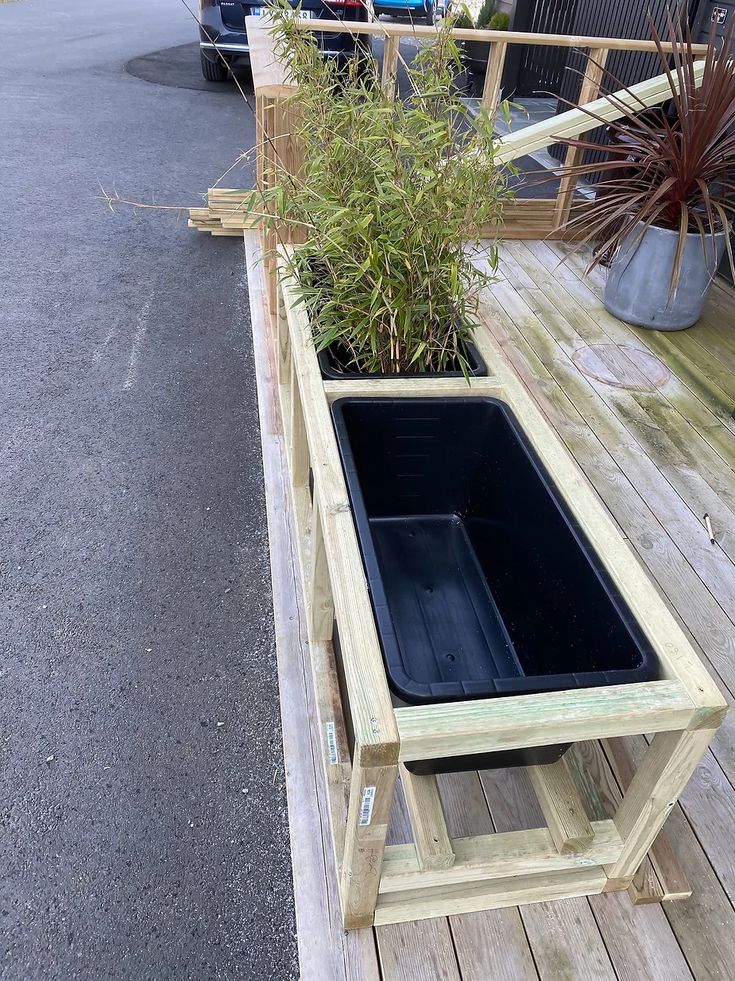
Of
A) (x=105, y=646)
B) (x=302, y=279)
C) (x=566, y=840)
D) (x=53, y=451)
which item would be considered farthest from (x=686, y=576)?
(x=53, y=451)

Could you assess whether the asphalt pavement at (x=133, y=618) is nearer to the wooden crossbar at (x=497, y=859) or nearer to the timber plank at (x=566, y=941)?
the wooden crossbar at (x=497, y=859)

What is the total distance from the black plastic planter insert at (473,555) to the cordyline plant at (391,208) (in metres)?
0.17

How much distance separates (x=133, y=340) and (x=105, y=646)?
160 centimetres

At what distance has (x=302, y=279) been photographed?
1713 mm

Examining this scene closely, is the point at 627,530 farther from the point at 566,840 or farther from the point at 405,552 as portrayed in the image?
the point at 566,840

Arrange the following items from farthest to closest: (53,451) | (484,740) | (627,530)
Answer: (53,451) < (627,530) < (484,740)

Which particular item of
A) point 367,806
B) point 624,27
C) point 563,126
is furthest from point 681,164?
point 624,27

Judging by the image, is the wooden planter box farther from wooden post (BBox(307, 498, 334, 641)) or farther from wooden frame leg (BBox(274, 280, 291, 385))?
wooden frame leg (BBox(274, 280, 291, 385))

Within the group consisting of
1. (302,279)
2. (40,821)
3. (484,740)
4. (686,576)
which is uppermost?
(302,279)

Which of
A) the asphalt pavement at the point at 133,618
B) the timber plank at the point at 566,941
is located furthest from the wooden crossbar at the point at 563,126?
the timber plank at the point at 566,941

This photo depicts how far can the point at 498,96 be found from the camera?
Result: 325cm

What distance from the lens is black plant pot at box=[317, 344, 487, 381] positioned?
1.54m

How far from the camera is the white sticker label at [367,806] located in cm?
92

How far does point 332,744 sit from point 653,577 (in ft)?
3.12
